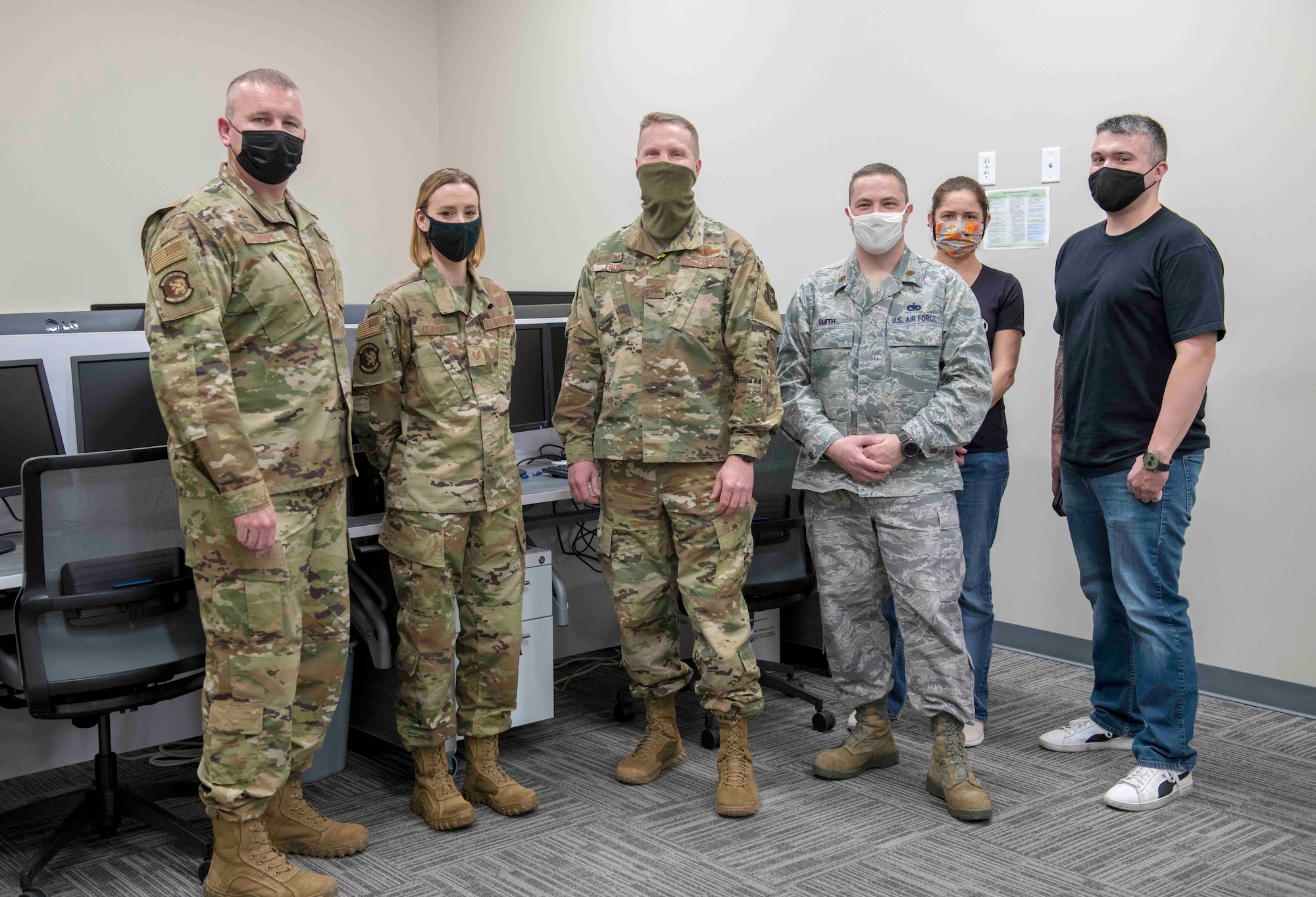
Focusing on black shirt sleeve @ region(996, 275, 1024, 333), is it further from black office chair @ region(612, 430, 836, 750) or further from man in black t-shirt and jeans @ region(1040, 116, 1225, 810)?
black office chair @ region(612, 430, 836, 750)

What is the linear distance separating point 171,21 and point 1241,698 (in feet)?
17.5

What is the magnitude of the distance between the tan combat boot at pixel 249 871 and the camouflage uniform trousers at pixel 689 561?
90cm

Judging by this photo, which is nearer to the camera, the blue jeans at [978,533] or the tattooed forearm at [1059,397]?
the tattooed forearm at [1059,397]

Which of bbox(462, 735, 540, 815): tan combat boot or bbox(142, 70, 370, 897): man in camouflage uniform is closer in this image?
bbox(142, 70, 370, 897): man in camouflage uniform

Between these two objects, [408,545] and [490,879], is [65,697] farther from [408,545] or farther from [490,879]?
[490,879]

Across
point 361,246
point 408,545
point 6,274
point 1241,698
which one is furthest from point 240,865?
point 361,246

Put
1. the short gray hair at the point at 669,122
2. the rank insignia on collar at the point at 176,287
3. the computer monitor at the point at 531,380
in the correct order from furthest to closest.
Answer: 1. the computer monitor at the point at 531,380
2. the short gray hair at the point at 669,122
3. the rank insignia on collar at the point at 176,287

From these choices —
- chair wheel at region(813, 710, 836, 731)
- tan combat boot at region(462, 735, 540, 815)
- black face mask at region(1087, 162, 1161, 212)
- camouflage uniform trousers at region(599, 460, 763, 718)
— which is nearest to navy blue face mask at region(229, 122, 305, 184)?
camouflage uniform trousers at region(599, 460, 763, 718)

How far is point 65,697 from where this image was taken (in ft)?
6.87

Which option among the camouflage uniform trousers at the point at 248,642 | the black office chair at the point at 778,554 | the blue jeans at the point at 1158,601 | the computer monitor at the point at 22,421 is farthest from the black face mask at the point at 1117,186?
the computer monitor at the point at 22,421

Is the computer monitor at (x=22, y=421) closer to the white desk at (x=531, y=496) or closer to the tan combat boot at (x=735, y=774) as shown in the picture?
the white desk at (x=531, y=496)

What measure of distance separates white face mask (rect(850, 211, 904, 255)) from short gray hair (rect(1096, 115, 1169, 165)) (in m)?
0.54

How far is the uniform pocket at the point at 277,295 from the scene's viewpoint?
6.49 feet

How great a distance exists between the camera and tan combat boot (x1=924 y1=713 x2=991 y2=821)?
7.90 ft
